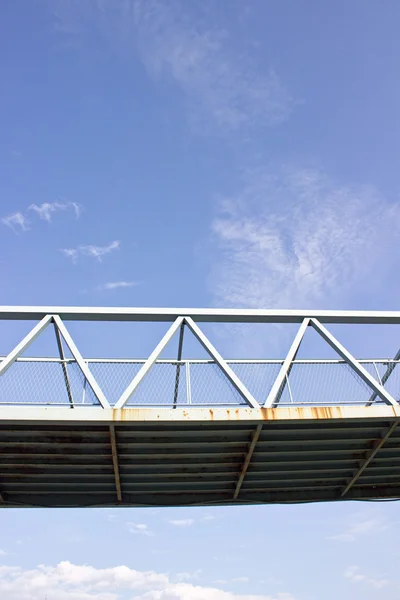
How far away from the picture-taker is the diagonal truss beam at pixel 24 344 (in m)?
10.8

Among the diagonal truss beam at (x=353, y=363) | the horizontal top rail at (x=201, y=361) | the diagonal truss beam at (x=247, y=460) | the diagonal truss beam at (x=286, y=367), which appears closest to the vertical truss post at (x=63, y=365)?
the horizontal top rail at (x=201, y=361)

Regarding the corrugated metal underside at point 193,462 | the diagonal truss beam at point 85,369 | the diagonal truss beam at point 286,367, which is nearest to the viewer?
the diagonal truss beam at point 85,369

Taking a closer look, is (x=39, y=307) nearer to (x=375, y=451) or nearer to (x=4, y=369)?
(x=4, y=369)

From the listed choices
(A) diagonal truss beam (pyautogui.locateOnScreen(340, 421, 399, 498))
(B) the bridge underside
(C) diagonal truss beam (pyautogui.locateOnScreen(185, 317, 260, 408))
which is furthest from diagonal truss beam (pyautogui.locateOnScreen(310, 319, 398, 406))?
(C) diagonal truss beam (pyautogui.locateOnScreen(185, 317, 260, 408))

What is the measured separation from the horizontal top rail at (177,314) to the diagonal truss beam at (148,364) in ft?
1.25

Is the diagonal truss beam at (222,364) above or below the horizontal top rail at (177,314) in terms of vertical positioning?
below

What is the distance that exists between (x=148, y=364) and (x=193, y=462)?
144 inches

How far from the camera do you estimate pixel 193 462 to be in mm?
12609

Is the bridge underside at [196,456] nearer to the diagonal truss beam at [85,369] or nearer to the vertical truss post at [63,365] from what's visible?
the diagonal truss beam at [85,369]

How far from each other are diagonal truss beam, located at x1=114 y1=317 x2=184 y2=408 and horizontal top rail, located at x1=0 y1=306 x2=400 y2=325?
380 mm

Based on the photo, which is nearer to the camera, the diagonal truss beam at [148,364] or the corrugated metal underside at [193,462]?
the diagonal truss beam at [148,364]

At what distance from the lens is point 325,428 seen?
11617 mm

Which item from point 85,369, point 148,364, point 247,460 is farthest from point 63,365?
point 247,460

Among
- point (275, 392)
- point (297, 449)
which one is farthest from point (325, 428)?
point (275, 392)
